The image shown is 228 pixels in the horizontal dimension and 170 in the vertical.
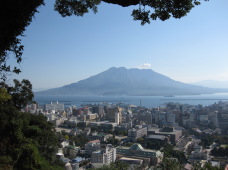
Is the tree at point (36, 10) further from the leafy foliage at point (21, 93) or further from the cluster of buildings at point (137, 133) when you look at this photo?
the cluster of buildings at point (137, 133)

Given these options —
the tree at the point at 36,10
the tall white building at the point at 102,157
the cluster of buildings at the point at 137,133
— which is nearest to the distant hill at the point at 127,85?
the cluster of buildings at the point at 137,133

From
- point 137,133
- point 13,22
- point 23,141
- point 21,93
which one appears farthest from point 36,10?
point 137,133

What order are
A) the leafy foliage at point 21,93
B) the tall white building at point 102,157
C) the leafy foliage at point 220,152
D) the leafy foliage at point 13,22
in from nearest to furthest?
the leafy foliage at point 13,22 < the leafy foliage at point 21,93 < the tall white building at point 102,157 < the leafy foliage at point 220,152

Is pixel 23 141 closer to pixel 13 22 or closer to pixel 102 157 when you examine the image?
pixel 13 22

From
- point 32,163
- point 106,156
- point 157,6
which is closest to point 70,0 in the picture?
point 157,6

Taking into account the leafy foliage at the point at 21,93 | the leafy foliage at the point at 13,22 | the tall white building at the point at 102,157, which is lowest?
the tall white building at the point at 102,157


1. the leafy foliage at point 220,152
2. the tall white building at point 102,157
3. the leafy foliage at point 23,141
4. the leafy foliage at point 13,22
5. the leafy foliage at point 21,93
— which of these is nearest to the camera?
the leafy foliage at point 13,22

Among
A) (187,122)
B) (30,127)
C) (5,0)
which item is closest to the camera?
(5,0)

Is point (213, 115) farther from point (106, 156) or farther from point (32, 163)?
point (32, 163)
